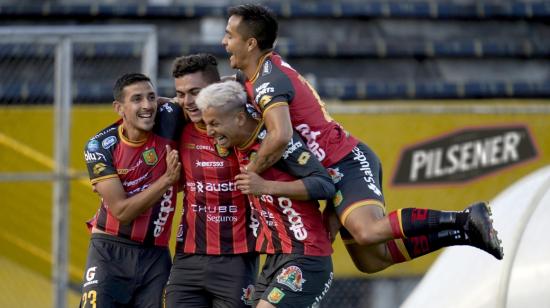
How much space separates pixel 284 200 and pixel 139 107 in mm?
1131

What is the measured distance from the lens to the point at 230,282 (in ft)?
21.4

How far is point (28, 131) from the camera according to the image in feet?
33.6

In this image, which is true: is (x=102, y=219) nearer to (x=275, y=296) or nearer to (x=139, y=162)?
(x=139, y=162)

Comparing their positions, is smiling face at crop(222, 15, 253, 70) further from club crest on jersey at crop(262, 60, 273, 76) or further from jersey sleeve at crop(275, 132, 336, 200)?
jersey sleeve at crop(275, 132, 336, 200)

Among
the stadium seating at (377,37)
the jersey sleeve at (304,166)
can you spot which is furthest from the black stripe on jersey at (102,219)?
the stadium seating at (377,37)

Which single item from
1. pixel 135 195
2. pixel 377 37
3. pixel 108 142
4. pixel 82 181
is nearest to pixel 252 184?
pixel 135 195

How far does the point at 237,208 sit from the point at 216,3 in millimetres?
6955

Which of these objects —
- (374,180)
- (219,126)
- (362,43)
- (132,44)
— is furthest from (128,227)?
(362,43)

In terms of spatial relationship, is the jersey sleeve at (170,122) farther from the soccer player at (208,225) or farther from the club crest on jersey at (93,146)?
the club crest on jersey at (93,146)

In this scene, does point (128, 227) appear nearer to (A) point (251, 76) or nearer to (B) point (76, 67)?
(A) point (251, 76)

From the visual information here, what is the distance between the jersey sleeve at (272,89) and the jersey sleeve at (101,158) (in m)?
1.05

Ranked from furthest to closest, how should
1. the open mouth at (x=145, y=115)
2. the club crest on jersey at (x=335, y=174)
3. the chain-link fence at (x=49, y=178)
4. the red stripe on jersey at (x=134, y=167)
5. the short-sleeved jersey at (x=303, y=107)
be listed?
the chain-link fence at (x=49, y=178)
the red stripe on jersey at (x=134, y=167)
the open mouth at (x=145, y=115)
the club crest on jersey at (x=335, y=174)
the short-sleeved jersey at (x=303, y=107)

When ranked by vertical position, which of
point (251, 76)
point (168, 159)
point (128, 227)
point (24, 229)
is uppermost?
point (251, 76)

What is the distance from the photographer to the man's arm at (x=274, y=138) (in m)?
6.02
